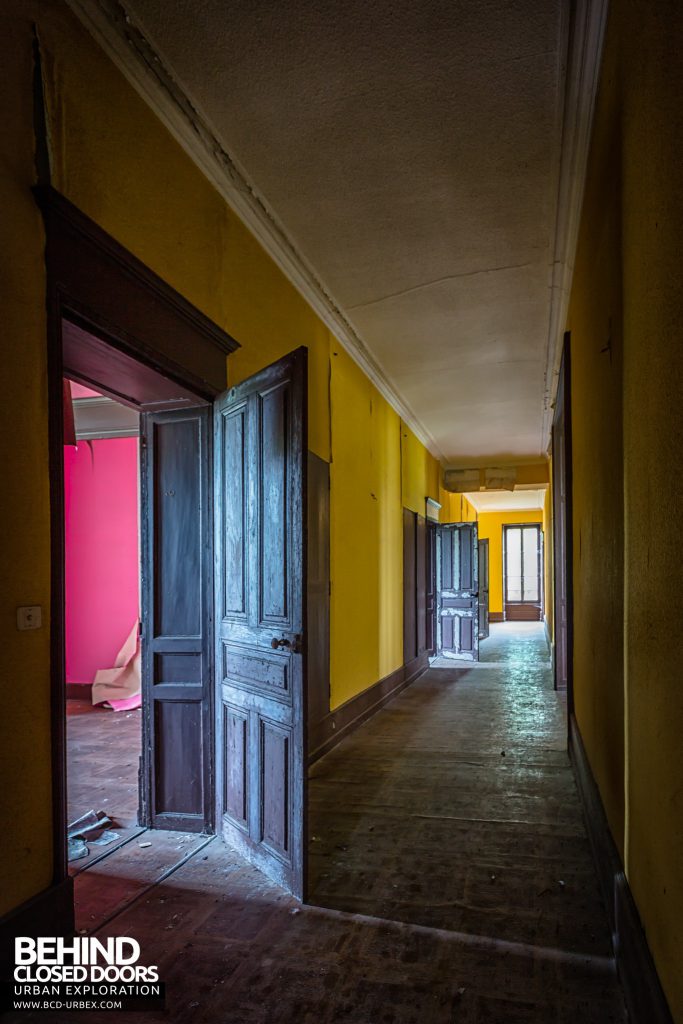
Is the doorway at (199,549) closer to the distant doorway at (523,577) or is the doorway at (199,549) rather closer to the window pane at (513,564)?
the distant doorway at (523,577)

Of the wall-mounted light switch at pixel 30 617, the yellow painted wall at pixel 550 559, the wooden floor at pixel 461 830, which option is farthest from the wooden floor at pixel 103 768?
the yellow painted wall at pixel 550 559

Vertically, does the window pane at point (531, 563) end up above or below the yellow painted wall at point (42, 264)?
below

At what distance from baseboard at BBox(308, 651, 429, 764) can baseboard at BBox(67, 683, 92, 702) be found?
3022 mm

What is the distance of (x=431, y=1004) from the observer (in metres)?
2.14

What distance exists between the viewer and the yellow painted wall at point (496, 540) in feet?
62.6

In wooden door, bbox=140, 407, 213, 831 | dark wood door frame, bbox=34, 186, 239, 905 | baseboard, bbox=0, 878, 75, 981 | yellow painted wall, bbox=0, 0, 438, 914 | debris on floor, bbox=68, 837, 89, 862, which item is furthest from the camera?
wooden door, bbox=140, 407, 213, 831

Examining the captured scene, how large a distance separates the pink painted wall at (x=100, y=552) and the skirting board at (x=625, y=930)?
5.27m

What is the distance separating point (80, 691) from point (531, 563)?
47.3ft

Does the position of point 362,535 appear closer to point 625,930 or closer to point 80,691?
point 80,691

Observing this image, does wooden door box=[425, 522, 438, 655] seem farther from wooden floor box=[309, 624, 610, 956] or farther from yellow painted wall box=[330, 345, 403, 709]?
wooden floor box=[309, 624, 610, 956]

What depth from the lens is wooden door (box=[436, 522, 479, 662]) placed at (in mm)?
10773

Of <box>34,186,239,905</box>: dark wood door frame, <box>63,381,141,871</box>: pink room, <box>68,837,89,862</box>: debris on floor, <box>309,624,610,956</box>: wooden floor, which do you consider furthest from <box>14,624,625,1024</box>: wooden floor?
<box>63,381,141,871</box>: pink room

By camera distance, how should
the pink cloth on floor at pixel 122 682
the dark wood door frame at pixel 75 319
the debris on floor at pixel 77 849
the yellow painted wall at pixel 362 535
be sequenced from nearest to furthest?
the dark wood door frame at pixel 75 319
the debris on floor at pixel 77 849
the yellow painted wall at pixel 362 535
the pink cloth on floor at pixel 122 682

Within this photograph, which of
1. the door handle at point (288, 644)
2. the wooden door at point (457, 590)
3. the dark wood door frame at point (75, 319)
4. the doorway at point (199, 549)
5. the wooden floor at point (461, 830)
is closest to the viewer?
the dark wood door frame at point (75, 319)
